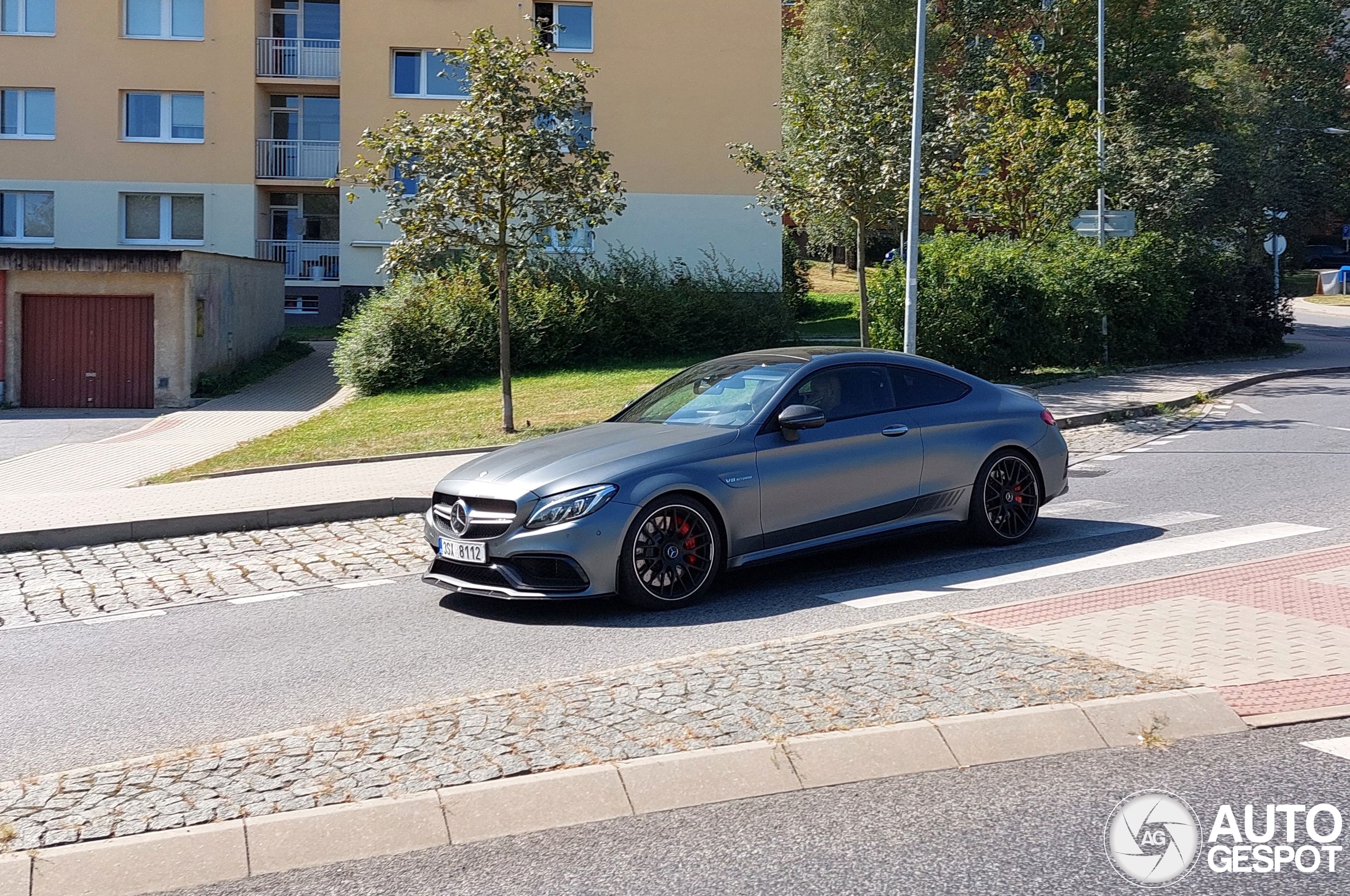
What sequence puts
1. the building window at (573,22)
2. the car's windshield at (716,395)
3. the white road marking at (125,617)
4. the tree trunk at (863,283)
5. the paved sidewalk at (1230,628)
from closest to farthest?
the paved sidewalk at (1230,628), the white road marking at (125,617), the car's windshield at (716,395), the tree trunk at (863,283), the building window at (573,22)

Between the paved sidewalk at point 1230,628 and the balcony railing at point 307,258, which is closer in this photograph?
the paved sidewalk at point 1230,628

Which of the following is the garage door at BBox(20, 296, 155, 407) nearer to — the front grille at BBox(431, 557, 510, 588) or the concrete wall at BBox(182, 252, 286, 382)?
the concrete wall at BBox(182, 252, 286, 382)

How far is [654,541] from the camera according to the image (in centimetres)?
770

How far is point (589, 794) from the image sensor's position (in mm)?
4547

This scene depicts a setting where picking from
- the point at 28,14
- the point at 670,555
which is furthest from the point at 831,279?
the point at 670,555

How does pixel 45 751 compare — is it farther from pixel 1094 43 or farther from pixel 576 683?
pixel 1094 43

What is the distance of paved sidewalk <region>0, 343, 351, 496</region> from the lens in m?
15.8

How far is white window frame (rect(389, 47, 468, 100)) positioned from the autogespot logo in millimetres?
33899

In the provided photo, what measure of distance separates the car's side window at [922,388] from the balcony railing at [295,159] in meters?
32.5

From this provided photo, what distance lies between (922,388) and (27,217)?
1405 inches

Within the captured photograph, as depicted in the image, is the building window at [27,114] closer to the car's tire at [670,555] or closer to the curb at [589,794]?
the car's tire at [670,555]

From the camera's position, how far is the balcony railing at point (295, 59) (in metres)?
38.3

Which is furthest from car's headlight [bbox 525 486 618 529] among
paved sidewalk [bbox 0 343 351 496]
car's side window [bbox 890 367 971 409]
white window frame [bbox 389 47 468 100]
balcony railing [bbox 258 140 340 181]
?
balcony railing [bbox 258 140 340 181]

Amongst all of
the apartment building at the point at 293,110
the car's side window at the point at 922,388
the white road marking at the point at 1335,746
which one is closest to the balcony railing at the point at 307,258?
the apartment building at the point at 293,110
